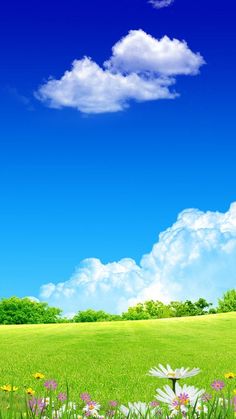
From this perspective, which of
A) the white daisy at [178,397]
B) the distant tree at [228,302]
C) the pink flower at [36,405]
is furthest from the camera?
the distant tree at [228,302]

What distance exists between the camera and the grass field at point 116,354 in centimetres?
933

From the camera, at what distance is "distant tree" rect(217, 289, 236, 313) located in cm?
3381

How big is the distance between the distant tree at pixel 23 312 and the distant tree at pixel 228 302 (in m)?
10.5

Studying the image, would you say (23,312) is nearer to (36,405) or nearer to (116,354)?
(116,354)

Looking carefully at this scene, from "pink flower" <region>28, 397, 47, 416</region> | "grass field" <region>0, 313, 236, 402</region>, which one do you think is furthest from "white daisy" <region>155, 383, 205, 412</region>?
"grass field" <region>0, 313, 236, 402</region>

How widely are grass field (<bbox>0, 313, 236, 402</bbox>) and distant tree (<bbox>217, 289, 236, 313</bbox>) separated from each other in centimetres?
1507

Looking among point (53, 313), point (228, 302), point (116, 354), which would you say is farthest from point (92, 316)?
point (116, 354)

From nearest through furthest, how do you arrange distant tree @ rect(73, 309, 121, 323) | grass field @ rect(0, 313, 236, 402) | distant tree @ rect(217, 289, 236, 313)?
grass field @ rect(0, 313, 236, 402) < distant tree @ rect(73, 309, 121, 323) < distant tree @ rect(217, 289, 236, 313)

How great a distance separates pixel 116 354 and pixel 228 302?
890 inches

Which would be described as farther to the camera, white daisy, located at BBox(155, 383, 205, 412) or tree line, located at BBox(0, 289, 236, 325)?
tree line, located at BBox(0, 289, 236, 325)

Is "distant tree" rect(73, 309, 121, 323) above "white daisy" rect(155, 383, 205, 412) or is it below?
above

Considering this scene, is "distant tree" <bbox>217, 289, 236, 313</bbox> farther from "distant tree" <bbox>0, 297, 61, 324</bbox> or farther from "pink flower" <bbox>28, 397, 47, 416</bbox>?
"pink flower" <bbox>28, 397, 47, 416</bbox>

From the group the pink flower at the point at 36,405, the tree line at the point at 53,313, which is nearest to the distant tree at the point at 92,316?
the tree line at the point at 53,313

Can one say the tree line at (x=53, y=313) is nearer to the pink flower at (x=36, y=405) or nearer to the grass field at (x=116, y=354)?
the grass field at (x=116, y=354)
